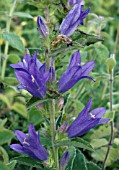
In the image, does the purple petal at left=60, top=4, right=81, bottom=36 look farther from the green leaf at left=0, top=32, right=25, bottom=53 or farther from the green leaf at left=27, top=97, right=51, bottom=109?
the green leaf at left=0, top=32, right=25, bottom=53

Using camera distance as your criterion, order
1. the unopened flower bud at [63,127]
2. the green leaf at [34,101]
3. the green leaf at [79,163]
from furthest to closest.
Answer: the green leaf at [79,163], the unopened flower bud at [63,127], the green leaf at [34,101]

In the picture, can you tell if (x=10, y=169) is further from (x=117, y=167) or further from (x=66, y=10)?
(x=117, y=167)

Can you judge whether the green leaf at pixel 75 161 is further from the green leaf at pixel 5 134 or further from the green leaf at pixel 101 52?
the green leaf at pixel 101 52

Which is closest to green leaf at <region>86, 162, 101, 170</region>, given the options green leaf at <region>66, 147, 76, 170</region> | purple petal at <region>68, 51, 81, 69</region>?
green leaf at <region>66, 147, 76, 170</region>

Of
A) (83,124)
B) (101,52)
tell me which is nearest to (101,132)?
(101,52)

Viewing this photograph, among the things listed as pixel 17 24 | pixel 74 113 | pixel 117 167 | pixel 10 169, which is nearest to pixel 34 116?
pixel 74 113

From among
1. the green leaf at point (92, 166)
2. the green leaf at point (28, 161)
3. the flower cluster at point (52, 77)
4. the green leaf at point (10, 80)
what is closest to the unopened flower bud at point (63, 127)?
the flower cluster at point (52, 77)

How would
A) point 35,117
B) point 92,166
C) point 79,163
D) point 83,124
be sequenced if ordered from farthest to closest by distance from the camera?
point 35,117
point 92,166
point 79,163
point 83,124

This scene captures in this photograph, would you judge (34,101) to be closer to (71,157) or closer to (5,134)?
(71,157)
